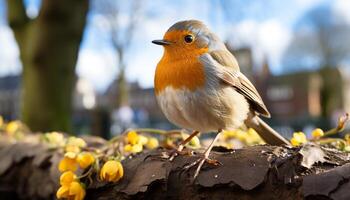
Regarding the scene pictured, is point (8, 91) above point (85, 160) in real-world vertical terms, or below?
below

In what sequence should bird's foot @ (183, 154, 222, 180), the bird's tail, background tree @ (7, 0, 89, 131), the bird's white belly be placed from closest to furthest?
bird's foot @ (183, 154, 222, 180) → the bird's white belly → the bird's tail → background tree @ (7, 0, 89, 131)

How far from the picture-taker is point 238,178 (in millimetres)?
652

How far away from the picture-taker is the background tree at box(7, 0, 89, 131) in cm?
292

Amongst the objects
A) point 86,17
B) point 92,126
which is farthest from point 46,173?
point 92,126

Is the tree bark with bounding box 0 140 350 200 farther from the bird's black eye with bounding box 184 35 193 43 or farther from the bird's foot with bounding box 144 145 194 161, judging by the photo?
the bird's black eye with bounding box 184 35 193 43

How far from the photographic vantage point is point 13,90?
3466 centimetres

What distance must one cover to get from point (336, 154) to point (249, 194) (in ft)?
0.54

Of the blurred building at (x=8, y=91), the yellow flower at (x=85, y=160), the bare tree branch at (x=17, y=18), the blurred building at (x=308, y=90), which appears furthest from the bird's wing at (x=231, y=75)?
the blurred building at (x=8, y=91)

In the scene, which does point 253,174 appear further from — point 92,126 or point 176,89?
point 92,126

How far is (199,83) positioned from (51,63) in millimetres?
2303

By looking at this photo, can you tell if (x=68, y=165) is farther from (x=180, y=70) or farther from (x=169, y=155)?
(x=180, y=70)

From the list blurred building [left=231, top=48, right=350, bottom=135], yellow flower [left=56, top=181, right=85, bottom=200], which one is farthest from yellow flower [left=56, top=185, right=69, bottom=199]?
blurred building [left=231, top=48, right=350, bottom=135]

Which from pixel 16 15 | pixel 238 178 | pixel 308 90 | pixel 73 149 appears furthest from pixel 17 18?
pixel 308 90

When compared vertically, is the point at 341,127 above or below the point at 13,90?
above
